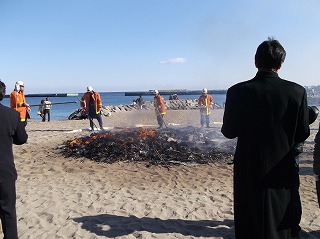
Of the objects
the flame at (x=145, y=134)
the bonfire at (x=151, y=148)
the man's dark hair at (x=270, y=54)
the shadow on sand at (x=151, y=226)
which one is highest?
the man's dark hair at (x=270, y=54)

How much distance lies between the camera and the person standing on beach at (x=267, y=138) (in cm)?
236

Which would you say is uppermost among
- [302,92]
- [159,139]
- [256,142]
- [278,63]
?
[278,63]

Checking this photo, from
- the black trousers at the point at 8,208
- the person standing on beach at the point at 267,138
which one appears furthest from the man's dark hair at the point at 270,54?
the black trousers at the point at 8,208

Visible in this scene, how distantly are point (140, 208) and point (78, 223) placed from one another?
107cm

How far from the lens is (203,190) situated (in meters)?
6.04

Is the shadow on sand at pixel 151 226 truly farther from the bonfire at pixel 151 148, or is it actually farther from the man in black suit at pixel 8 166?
the bonfire at pixel 151 148

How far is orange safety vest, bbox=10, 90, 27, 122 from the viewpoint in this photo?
10000mm

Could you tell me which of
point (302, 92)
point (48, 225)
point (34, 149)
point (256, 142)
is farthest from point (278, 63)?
point (34, 149)

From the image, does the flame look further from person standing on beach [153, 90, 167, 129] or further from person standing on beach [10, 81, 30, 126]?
person standing on beach [153, 90, 167, 129]

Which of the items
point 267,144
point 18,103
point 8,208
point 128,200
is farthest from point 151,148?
point 267,144

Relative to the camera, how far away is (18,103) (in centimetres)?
1007

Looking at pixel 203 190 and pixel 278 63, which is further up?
pixel 278 63

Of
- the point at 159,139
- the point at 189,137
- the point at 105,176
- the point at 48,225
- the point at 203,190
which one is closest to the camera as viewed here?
the point at 48,225

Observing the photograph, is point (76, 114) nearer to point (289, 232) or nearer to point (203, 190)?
point (203, 190)
